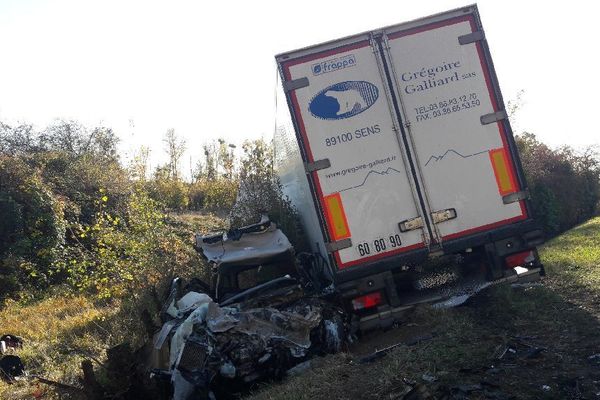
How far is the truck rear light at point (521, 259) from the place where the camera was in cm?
655

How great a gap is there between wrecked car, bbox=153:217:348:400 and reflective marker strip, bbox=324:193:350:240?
2.76ft

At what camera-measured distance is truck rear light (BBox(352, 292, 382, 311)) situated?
20.9 feet

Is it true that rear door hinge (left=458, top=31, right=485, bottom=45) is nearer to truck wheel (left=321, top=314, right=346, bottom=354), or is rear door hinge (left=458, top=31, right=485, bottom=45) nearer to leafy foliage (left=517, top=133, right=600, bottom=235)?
truck wheel (left=321, top=314, right=346, bottom=354)

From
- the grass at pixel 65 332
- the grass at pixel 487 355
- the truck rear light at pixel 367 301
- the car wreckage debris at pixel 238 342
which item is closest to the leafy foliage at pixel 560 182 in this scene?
the grass at pixel 487 355

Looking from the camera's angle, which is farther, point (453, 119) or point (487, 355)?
point (453, 119)

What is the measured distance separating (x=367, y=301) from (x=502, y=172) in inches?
84.1

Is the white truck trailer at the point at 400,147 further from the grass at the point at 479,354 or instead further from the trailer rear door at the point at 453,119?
the grass at the point at 479,354

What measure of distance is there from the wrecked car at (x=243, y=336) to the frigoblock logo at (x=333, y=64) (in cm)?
252

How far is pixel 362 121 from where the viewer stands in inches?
250

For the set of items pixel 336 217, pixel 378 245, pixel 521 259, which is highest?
pixel 336 217

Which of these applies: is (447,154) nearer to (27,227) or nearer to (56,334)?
(56,334)

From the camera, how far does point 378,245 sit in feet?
20.8

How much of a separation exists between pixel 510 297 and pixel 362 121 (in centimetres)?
263

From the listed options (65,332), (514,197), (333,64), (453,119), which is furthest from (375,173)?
(65,332)
